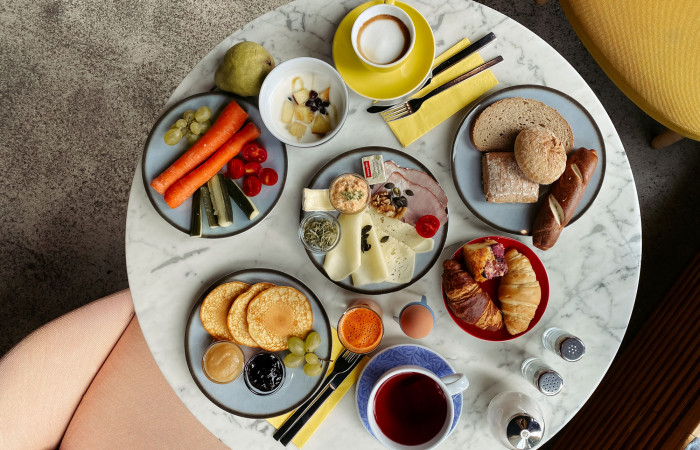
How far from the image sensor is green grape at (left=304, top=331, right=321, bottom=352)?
113 centimetres

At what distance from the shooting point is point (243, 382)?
1.16 metres

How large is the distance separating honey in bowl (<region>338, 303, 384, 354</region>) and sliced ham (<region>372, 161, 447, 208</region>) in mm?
309

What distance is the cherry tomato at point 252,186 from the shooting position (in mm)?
1133

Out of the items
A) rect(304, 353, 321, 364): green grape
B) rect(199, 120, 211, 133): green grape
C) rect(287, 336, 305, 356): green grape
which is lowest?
rect(304, 353, 321, 364): green grape

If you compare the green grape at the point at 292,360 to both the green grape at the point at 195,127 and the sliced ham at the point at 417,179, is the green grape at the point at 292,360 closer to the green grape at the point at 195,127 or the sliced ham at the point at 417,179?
the sliced ham at the point at 417,179

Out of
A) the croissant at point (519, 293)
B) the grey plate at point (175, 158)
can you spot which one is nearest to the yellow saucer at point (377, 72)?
the grey plate at point (175, 158)

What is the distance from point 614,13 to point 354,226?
106cm

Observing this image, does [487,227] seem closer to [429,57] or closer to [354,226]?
[354,226]

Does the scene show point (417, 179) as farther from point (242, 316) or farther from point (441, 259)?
point (242, 316)

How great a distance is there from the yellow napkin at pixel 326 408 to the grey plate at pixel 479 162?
0.50 m

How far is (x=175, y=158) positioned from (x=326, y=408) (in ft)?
2.45

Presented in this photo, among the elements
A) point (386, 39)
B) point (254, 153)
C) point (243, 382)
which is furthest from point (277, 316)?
point (386, 39)

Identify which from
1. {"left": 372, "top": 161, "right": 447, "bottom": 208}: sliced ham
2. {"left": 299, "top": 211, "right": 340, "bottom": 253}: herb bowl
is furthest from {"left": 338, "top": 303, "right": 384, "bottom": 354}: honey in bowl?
{"left": 372, "top": 161, "right": 447, "bottom": 208}: sliced ham

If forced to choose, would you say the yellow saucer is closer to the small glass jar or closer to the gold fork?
the gold fork
